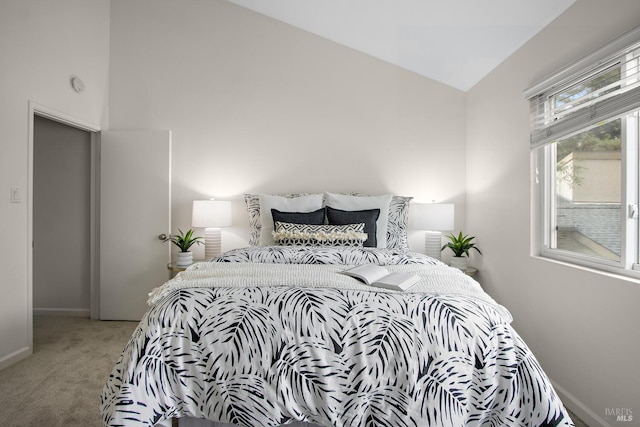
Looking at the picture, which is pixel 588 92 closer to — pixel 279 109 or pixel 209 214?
pixel 279 109

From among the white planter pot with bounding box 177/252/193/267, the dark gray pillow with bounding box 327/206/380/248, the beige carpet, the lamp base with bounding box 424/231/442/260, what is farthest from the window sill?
the white planter pot with bounding box 177/252/193/267

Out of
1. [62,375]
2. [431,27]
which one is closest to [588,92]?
[431,27]

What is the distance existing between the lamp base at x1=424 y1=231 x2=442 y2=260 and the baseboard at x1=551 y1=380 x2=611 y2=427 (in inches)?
51.5

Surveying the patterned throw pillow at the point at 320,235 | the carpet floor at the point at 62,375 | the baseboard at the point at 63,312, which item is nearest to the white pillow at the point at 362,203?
the patterned throw pillow at the point at 320,235

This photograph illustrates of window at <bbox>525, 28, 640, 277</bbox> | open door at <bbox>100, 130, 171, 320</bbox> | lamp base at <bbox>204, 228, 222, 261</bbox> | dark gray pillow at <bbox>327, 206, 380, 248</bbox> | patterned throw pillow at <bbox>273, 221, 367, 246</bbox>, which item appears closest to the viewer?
window at <bbox>525, 28, 640, 277</bbox>

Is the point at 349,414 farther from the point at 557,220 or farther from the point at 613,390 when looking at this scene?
the point at 557,220

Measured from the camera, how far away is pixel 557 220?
215 centimetres

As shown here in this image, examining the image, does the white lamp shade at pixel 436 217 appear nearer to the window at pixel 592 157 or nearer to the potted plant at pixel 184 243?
the window at pixel 592 157

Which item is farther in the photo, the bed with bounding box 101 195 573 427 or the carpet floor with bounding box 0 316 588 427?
the carpet floor with bounding box 0 316 588 427

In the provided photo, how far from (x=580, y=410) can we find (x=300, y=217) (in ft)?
6.94

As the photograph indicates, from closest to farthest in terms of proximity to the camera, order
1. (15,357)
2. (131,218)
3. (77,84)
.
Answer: (15,357), (77,84), (131,218)

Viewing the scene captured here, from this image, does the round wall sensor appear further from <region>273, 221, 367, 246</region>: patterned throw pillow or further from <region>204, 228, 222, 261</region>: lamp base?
<region>273, 221, 367, 246</region>: patterned throw pillow

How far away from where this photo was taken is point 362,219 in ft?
8.92

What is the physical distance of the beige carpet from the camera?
1756 millimetres
